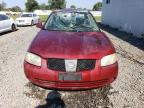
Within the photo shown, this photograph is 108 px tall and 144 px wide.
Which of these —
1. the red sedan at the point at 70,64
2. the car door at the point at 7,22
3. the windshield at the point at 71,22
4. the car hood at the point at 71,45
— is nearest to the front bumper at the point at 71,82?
the red sedan at the point at 70,64

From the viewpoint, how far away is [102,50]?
4.69 metres

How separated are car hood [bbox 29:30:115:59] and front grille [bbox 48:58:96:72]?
0.25 ft

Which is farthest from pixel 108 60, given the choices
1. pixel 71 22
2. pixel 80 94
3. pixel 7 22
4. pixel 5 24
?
pixel 7 22

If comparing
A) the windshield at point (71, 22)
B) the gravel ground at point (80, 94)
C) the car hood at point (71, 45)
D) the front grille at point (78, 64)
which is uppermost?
the windshield at point (71, 22)

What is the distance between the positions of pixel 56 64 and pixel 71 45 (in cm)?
59

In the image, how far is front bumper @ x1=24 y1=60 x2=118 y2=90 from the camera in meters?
4.38

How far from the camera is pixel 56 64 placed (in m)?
4.43

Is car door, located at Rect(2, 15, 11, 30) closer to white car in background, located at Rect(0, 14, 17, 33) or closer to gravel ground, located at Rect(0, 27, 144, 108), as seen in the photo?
white car in background, located at Rect(0, 14, 17, 33)

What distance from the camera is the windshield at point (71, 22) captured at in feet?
19.9

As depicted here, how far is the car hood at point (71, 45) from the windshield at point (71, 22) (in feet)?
1.39

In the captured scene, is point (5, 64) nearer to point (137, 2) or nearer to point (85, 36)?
point (85, 36)

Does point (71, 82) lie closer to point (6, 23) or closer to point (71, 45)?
point (71, 45)

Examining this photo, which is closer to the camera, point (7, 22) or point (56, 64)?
point (56, 64)

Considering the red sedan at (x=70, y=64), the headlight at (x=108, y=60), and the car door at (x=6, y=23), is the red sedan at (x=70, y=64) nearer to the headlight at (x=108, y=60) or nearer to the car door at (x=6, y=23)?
the headlight at (x=108, y=60)
